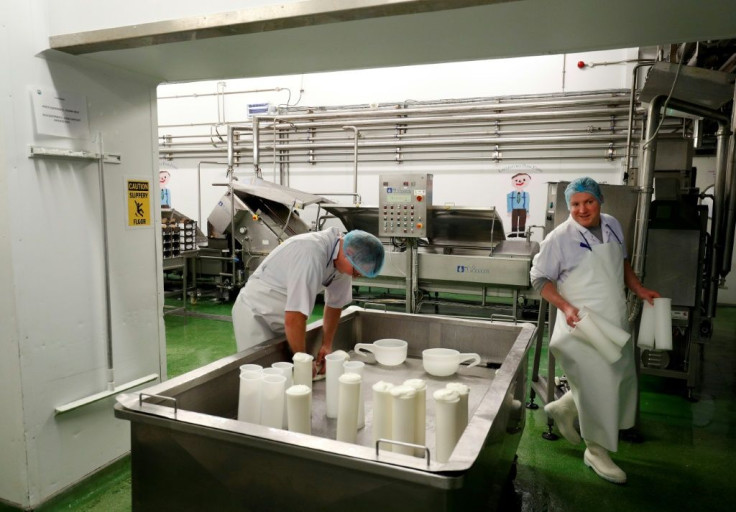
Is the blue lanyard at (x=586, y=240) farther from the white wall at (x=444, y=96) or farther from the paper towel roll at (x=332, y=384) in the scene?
the white wall at (x=444, y=96)

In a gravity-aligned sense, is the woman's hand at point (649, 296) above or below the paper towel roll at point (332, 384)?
above

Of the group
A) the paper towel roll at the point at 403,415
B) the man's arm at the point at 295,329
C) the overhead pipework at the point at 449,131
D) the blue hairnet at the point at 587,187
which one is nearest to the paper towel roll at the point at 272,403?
the paper towel roll at the point at 403,415

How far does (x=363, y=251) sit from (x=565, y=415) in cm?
133

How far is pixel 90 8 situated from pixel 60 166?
0.55m

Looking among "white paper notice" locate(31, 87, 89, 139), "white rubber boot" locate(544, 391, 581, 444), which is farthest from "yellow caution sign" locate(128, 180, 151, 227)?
"white rubber boot" locate(544, 391, 581, 444)

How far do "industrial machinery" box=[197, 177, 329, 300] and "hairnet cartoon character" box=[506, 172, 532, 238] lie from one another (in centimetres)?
215

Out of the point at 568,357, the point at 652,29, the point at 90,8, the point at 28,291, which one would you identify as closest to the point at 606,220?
the point at 568,357

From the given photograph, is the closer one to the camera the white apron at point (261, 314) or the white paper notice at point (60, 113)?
the white paper notice at point (60, 113)

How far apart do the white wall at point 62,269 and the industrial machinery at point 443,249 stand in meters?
2.25

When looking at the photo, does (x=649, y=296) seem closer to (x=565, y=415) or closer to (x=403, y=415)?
(x=565, y=415)

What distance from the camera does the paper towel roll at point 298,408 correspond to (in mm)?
1179

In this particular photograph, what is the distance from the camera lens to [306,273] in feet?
5.62

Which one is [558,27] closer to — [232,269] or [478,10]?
[478,10]

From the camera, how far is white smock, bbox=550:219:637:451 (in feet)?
6.64
